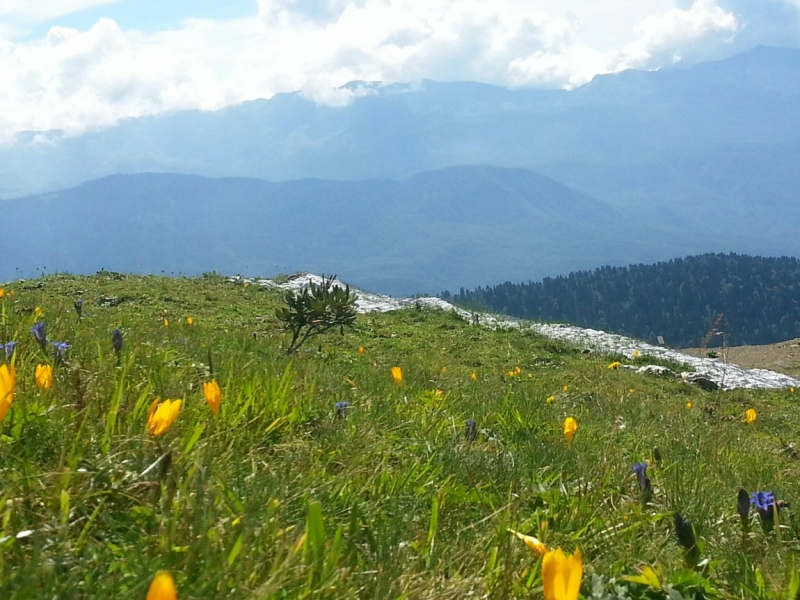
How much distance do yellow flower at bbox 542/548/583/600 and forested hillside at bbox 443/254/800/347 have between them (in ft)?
336

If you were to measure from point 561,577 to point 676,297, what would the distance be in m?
122

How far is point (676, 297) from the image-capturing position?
114750 millimetres

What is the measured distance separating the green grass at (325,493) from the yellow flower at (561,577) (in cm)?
44

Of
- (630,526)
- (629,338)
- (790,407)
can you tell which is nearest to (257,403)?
(630,526)

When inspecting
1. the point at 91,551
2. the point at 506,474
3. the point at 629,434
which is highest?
the point at 91,551

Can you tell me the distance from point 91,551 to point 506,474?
6.30ft

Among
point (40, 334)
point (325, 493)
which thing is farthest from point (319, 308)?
point (325, 493)

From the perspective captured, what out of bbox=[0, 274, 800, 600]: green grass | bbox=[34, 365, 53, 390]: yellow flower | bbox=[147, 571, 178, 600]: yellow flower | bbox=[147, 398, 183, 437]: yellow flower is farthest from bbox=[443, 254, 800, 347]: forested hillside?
bbox=[147, 571, 178, 600]: yellow flower

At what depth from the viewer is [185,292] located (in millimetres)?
21328

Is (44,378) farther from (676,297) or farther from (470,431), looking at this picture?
(676,297)

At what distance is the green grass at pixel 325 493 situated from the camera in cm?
154

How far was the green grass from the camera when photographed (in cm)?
154

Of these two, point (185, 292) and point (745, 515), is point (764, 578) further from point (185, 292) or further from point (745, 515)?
point (185, 292)

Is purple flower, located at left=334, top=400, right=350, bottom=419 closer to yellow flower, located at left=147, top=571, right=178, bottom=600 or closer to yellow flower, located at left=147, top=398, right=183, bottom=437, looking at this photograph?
yellow flower, located at left=147, top=398, right=183, bottom=437
